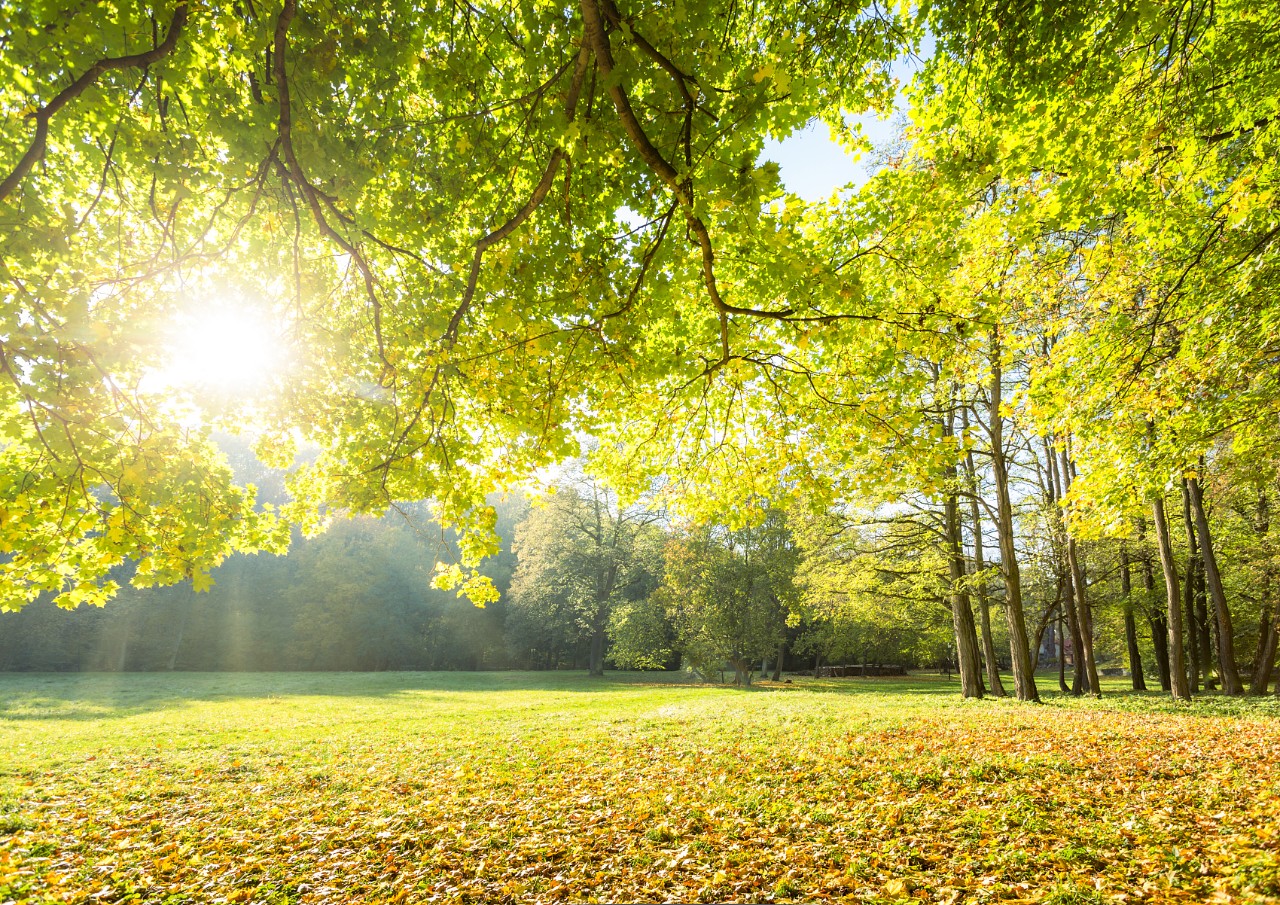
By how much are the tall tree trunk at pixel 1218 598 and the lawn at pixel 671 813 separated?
21.4ft

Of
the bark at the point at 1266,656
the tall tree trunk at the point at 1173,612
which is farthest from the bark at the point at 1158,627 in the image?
the tall tree trunk at the point at 1173,612

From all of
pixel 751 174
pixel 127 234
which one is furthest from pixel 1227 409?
pixel 127 234

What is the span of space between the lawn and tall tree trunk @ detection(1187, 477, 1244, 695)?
652 cm

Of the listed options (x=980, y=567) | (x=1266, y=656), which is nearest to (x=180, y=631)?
(x=980, y=567)

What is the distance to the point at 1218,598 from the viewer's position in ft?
50.6

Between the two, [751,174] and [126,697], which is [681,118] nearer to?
[751,174]

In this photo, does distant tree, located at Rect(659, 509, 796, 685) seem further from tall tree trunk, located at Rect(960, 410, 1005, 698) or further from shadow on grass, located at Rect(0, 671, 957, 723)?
tall tree trunk, located at Rect(960, 410, 1005, 698)

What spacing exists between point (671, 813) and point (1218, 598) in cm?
1811

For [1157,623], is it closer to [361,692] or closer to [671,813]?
[671,813]

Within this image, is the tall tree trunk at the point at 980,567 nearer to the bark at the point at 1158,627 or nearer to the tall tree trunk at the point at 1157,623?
the tall tree trunk at the point at 1157,623

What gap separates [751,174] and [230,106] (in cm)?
516

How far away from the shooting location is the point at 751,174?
14.0 ft

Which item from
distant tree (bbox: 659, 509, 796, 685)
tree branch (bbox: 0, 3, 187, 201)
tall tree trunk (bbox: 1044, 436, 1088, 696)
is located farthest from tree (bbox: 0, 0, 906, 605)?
distant tree (bbox: 659, 509, 796, 685)

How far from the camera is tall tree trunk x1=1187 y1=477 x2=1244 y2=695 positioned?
613 inches
